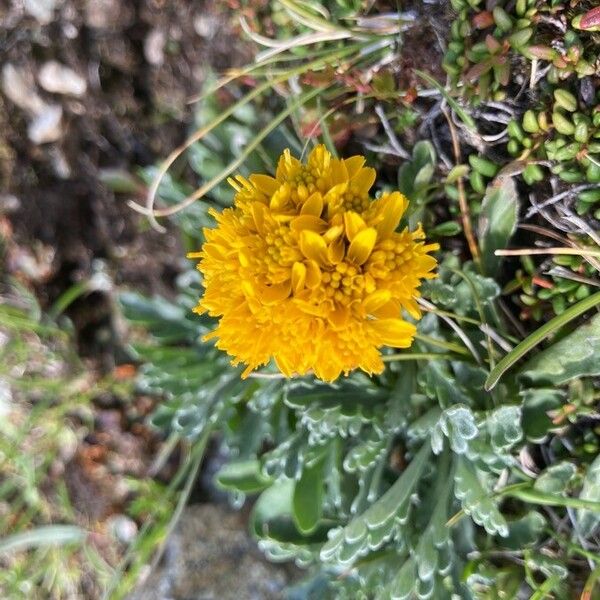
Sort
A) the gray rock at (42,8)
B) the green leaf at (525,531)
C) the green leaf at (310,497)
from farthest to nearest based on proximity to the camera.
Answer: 1. the gray rock at (42,8)
2. the green leaf at (310,497)
3. the green leaf at (525,531)

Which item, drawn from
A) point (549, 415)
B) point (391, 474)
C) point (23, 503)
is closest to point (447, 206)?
point (549, 415)

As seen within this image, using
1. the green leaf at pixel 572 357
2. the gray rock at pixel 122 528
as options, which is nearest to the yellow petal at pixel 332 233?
the green leaf at pixel 572 357

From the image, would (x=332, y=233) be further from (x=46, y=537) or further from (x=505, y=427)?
(x=46, y=537)

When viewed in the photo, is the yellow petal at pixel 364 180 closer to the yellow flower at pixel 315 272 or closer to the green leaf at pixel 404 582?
the yellow flower at pixel 315 272

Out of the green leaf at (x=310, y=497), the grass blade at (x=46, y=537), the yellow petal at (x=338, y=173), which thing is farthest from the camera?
the grass blade at (x=46, y=537)

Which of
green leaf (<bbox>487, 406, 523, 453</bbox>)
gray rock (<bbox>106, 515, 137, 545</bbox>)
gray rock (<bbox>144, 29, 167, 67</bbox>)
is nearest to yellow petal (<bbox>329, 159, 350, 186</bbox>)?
green leaf (<bbox>487, 406, 523, 453</bbox>)

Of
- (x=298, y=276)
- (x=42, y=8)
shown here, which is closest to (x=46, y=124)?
(x=42, y=8)
